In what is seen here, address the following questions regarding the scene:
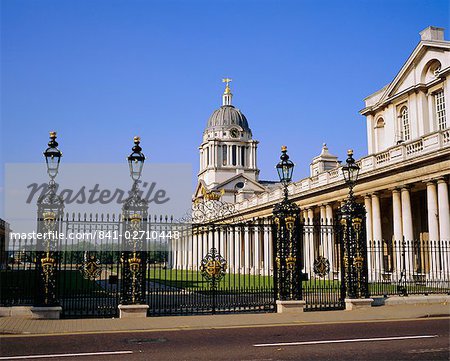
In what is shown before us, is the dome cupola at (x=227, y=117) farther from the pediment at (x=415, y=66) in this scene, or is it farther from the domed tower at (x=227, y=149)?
the pediment at (x=415, y=66)

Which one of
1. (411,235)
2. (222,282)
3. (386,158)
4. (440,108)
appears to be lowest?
(222,282)

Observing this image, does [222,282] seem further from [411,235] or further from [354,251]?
[354,251]

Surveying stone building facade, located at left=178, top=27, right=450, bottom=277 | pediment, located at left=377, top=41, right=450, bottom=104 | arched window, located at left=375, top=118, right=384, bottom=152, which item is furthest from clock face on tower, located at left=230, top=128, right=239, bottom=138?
pediment, located at left=377, top=41, right=450, bottom=104

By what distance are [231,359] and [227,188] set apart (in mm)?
83357

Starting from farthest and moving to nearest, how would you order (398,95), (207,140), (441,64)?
1. (207,140)
2. (398,95)
3. (441,64)

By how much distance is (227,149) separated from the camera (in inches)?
4122

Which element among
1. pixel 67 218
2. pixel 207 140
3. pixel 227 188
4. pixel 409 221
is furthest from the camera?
pixel 207 140

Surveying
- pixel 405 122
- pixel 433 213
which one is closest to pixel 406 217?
pixel 433 213

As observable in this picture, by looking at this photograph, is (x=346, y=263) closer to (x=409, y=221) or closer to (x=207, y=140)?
(x=409, y=221)

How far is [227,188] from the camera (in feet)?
305

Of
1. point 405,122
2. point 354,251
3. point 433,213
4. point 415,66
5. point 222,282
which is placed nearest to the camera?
point 354,251

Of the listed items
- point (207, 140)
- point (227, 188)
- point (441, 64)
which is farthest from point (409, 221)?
point (207, 140)

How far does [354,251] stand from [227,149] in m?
85.4

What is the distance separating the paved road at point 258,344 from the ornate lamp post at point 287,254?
3646mm
